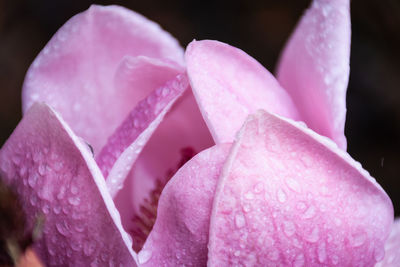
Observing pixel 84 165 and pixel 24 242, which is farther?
pixel 84 165

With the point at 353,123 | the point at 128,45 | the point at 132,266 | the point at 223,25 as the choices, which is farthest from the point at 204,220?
the point at 223,25

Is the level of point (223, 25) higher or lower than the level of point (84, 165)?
lower

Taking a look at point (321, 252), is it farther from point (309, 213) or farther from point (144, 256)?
point (144, 256)

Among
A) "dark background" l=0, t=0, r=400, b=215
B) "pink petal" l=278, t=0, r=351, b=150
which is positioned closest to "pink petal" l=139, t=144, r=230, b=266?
"pink petal" l=278, t=0, r=351, b=150

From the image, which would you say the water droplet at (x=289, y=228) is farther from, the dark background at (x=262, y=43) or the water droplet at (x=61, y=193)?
the dark background at (x=262, y=43)

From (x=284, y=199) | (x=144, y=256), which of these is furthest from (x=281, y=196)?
(x=144, y=256)

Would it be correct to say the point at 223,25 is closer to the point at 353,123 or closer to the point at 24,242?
the point at 353,123

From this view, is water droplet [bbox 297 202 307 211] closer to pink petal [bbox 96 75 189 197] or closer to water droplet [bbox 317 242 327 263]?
water droplet [bbox 317 242 327 263]
